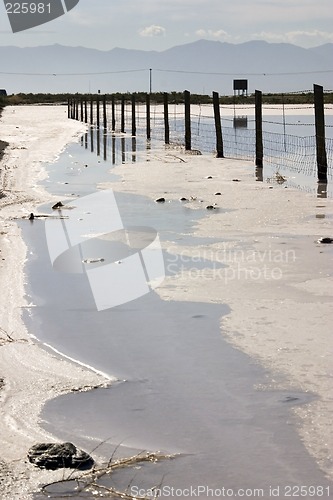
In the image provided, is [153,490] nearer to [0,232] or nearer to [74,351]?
[74,351]

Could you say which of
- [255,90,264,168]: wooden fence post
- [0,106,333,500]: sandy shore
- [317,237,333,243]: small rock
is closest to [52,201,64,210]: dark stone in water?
[0,106,333,500]: sandy shore

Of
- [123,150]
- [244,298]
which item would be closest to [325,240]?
[244,298]

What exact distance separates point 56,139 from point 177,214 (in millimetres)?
22279

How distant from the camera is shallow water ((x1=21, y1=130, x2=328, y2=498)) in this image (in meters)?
4.55

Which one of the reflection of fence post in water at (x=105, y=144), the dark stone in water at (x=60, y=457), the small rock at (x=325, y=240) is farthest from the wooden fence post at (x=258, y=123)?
the dark stone in water at (x=60, y=457)

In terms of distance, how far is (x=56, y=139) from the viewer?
34.5 meters

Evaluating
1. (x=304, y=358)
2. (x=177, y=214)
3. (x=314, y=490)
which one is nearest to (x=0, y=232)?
(x=177, y=214)

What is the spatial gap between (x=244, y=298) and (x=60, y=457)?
339cm

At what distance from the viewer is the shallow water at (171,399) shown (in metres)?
4.55

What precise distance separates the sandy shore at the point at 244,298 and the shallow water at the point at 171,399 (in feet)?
0.39

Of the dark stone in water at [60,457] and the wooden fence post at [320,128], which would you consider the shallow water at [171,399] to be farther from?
the wooden fence post at [320,128]

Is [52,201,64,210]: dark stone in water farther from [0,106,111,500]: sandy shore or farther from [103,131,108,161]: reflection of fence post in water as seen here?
[103,131,108,161]: reflection of fence post in water

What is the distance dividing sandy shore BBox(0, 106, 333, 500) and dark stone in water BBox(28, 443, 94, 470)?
0.20 feet

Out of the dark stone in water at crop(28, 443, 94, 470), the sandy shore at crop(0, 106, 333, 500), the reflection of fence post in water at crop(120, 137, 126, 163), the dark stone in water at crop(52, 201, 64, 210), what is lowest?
the dark stone in water at crop(28, 443, 94, 470)
